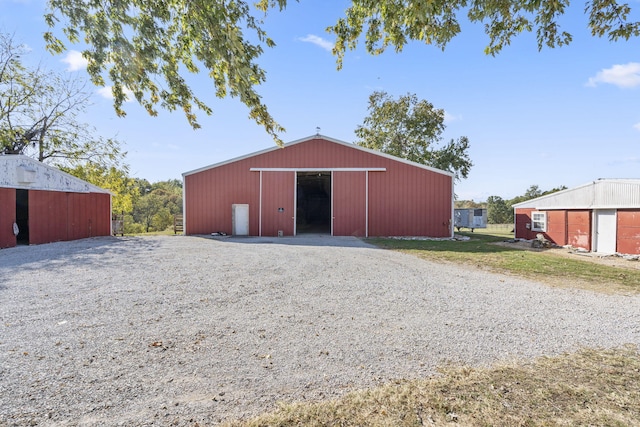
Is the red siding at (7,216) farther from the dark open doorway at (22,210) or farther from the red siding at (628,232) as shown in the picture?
the red siding at (628,232)

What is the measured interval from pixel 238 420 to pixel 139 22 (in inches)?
175


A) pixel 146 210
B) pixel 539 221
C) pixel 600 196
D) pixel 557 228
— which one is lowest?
pixel 557 228

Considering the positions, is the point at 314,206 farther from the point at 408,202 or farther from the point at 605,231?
the point at 605,231

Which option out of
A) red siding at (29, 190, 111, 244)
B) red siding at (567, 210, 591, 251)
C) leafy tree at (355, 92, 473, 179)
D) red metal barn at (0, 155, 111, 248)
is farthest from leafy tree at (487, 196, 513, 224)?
red metal barn at (0, 155, 111, 248)

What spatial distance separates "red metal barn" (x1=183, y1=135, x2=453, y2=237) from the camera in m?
17.0

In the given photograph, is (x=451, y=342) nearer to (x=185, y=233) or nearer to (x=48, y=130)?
(x=185, y=233)

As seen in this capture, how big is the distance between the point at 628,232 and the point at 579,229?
2492mm

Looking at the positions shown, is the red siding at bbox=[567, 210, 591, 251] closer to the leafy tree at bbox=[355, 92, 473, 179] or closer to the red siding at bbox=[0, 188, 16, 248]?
the leafy tree at bbox=[355, 92, 473, 179]

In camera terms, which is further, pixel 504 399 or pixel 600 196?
pixel 600 196

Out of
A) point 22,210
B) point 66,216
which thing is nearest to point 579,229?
point 66,216

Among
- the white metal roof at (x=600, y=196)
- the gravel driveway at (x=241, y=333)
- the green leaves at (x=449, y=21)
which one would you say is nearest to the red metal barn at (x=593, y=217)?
the white metal roof at (x=600, y=196)

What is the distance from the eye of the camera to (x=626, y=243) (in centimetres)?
1338

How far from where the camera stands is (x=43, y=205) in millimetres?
12734

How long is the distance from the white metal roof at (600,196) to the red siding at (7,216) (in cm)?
2446
